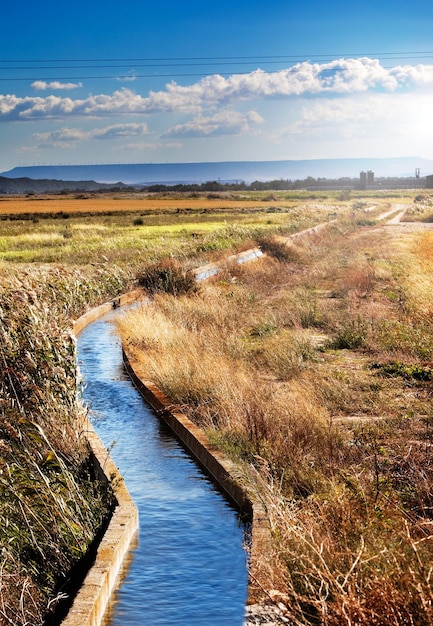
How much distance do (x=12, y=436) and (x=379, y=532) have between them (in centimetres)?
412

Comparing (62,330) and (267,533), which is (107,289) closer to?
(62,330)

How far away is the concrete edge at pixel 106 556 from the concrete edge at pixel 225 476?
0.92 m

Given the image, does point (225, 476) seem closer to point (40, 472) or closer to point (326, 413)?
point (326, 413)

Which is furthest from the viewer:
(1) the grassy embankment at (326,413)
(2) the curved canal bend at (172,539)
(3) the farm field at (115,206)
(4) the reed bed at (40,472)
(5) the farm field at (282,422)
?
(3) the farm field at (115,206)

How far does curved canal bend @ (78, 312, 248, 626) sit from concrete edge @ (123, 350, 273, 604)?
4.2 inches

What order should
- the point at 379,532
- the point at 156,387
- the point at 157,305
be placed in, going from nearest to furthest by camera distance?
the point at 379,532
the point at 156,387
the point at 157,305

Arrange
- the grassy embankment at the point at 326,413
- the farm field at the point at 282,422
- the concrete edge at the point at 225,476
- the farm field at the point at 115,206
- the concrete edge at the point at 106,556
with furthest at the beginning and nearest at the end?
the farm field at the point at 115,206 < the concrete edge at the point at 225,476 < the concrete edge at the point at 106,556 < the farm field at the point at 282,422 < the grassy embankment at the point at 326,413

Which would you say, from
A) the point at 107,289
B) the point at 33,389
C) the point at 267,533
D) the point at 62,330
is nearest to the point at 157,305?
the point at 107,289

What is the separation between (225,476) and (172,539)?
3.83ft

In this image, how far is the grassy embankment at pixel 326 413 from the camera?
5117 millimetres

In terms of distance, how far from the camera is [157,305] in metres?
20.2

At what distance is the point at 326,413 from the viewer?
10.2 meters

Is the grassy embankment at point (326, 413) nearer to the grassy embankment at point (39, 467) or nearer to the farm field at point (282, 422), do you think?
the farm field at point (282, 422)

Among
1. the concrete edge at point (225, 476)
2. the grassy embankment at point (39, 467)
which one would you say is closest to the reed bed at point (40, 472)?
the grassy embankment at point (39, 467)
